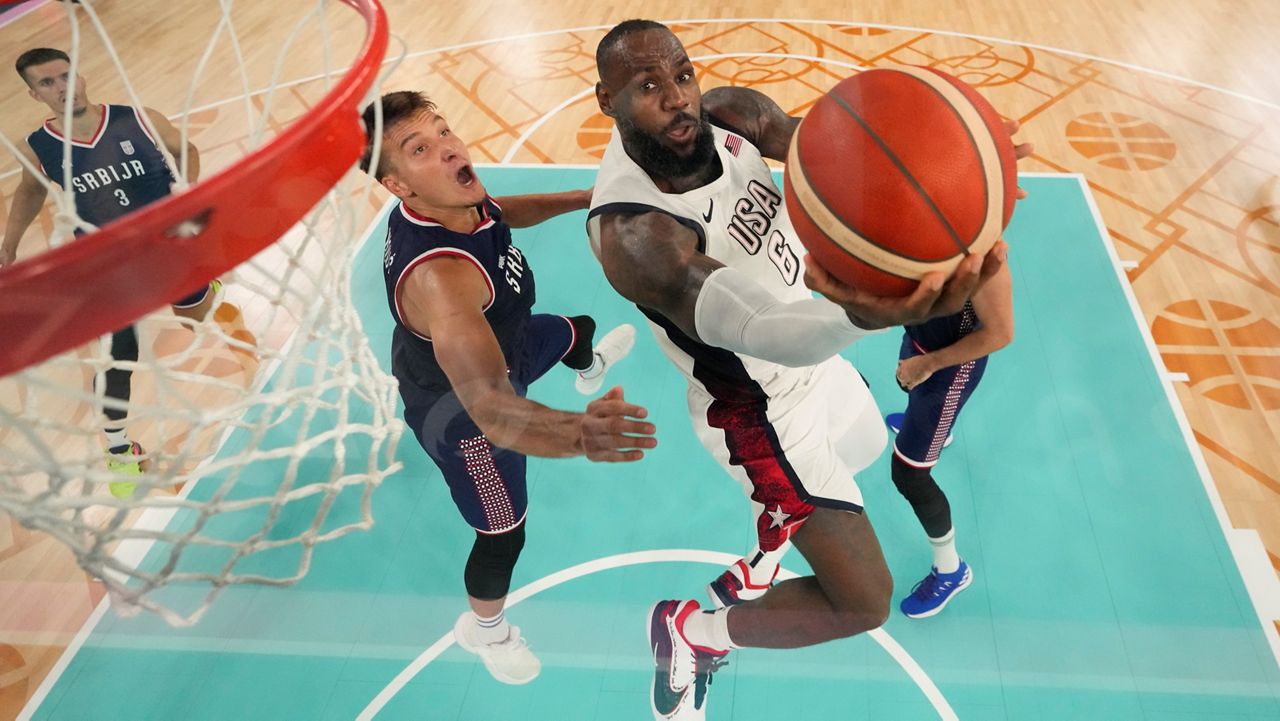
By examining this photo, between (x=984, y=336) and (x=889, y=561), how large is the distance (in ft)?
2.55

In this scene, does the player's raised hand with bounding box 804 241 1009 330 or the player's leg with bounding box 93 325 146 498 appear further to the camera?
the player's leg with bounding box 93 325 146 498

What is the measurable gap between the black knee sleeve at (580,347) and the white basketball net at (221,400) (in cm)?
61

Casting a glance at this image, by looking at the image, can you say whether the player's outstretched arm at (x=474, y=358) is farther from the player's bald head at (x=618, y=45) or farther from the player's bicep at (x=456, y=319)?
the player's bald head at (x=618, y=45)

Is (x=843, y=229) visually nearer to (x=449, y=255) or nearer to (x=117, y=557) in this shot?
(x=449, y=255)

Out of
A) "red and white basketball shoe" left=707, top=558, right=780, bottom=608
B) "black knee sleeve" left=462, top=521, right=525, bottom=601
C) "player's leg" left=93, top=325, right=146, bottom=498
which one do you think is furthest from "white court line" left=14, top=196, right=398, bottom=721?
"red and white basketball shoe" left=707, top=558, right=780, bottom=608

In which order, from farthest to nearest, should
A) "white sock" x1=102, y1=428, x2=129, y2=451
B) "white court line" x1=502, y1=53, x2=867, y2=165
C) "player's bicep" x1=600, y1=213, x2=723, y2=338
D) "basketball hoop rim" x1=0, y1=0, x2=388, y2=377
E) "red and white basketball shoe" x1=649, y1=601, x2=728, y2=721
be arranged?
"white court line" x1=502, y1=53, x2=867, y2=165
"white sock" x1=102, y1=428, x2=129, y2=451
"red and white basketball shoe" x1=649, y1=601, x2=728, y2=721
"player's bicep" x1=600, y1=213, x2=723, y2=338
"basketball hoop rim" x1=0, y1=0, x2=388, y2=377

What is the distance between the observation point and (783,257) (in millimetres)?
1703

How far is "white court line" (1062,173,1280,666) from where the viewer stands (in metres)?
2.15

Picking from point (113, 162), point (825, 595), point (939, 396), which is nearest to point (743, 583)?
point (825, 595)

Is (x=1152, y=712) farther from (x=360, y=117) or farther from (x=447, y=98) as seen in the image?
(x=447, y=98)

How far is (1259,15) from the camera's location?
193 inches

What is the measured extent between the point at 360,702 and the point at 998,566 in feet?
5.69

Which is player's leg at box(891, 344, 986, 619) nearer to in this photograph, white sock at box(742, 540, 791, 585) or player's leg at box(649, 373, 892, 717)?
player's leg at box(649, 373, 892, 717)

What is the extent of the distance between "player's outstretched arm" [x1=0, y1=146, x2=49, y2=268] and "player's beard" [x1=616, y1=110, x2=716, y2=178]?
128 centimetres
